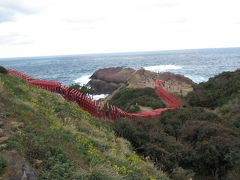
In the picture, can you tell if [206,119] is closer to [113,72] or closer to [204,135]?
[204,135]

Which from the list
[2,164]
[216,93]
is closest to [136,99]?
[216,93]

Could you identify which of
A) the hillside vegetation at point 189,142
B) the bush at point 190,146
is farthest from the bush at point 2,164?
the bush at point 190,146

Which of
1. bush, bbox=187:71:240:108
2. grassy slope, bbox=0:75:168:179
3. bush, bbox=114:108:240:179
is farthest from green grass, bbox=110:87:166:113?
grassy slope, bbox=0:75:168:179

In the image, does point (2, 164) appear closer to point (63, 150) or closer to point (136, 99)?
point (63, 150)

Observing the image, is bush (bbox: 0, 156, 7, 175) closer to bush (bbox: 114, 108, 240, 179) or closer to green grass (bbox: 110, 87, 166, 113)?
bush (bbox: 114, 108, 240, 179)

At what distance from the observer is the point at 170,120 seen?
2102 cm

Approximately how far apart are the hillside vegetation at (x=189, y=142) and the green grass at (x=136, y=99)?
6.50 metres

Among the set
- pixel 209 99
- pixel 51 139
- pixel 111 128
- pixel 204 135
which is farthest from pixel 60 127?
pixel 209 99

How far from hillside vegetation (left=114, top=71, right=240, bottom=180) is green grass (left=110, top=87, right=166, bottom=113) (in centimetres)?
650

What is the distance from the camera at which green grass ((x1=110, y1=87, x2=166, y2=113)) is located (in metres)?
29.4

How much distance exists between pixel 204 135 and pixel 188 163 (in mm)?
2230

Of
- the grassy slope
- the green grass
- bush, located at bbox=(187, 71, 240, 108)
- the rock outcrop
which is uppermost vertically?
the grassy slope

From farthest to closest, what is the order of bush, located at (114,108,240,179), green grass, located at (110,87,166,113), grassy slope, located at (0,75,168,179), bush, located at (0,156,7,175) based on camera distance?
green grass, located at (110,87,166,113) → bush, located at (114,108,240,179) → grassy slope, located at (0,75,168,179) → bush, located at (0,156,7,175)

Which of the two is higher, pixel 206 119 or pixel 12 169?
pixel 12 169
